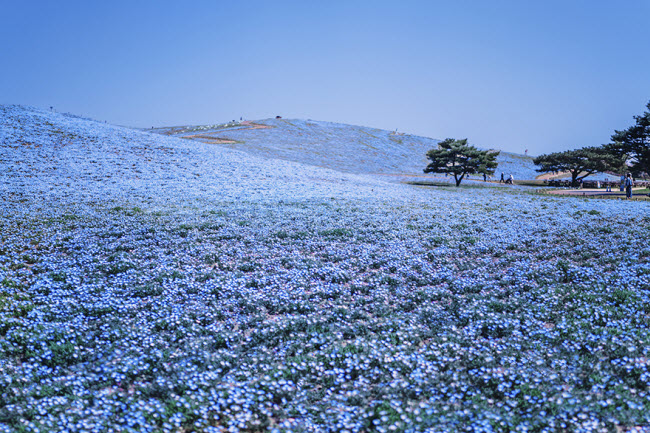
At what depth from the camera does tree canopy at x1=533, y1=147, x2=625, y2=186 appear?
47375 mm

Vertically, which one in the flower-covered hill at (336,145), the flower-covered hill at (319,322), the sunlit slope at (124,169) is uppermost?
the flower-covered hill at (336,145)

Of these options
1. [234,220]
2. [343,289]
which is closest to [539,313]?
[343,289]

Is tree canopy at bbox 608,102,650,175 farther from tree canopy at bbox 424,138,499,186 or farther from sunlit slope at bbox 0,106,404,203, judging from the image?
sunlit slope at bbox 0,106,404,203

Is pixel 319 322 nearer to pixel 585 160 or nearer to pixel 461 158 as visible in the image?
pixel 461 158

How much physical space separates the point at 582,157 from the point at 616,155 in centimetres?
554

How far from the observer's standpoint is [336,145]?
3088 inches

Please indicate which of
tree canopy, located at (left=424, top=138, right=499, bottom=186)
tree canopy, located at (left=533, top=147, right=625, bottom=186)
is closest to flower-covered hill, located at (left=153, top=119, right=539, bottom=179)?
tree canopy, located at (left=424, top=138, right=499, bottom=186)

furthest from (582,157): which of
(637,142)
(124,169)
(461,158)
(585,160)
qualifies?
(124,169)

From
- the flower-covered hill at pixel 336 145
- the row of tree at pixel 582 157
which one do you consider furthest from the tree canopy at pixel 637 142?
the flower-covered hill at pixel 336 145

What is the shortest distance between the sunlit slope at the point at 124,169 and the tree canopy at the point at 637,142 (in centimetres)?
2857

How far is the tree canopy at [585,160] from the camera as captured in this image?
47375mm

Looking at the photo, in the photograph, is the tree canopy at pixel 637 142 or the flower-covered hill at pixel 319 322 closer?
the flower-covered hill at pixel 319 322

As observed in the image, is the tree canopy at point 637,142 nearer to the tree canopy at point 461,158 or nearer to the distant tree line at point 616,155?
the distant tree line at point 616,155

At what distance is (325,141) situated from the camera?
80.8 m
